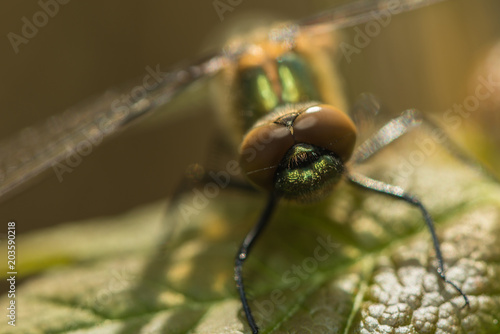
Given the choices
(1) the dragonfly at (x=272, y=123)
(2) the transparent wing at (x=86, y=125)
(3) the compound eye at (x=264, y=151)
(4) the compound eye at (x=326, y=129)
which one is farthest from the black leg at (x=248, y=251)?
(2) the transparent wing at (x=86, y=125)

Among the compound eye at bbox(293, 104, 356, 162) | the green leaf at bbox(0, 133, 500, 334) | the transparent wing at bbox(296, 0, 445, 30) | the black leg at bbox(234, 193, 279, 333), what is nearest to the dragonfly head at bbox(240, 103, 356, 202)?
the compound eye at bbox(293, 104, 356, 162)

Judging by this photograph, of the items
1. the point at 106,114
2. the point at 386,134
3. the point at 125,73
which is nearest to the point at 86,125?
the point at 106,114

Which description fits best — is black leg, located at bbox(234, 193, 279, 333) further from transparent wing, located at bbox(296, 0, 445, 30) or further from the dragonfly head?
transparent wing, located at bbox(296, 0, 445, 30)

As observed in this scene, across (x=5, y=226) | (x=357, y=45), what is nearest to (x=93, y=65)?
(x=5, y=226)

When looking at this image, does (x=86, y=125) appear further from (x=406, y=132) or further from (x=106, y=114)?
(x=406, y=132)

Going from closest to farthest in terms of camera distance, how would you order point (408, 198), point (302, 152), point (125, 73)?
point (302, 152)
point (408, 198)
point (125, 73)

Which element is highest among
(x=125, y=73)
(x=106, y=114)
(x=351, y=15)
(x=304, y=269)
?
(x=125, y=73)

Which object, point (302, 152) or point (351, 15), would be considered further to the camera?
point (351, 15)
